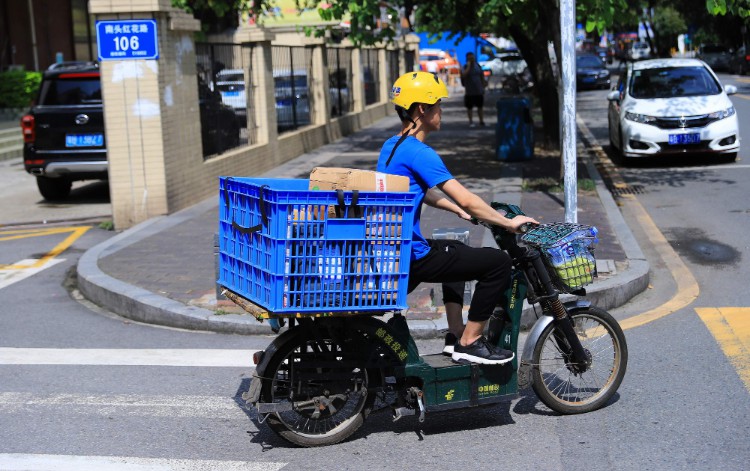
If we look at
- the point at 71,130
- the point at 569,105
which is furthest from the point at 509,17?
the point at 71,130

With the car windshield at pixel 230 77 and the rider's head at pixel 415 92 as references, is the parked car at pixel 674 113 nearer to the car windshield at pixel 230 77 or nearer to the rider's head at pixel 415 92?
the car windshield at pixel 230 77

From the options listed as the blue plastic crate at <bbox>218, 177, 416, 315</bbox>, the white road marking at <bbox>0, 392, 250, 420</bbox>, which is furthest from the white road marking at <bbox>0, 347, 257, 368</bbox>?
the blue plastic crate at <bbox>218, 177, 416, 315</bbox>

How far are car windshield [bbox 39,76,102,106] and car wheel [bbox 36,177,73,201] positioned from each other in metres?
1.28

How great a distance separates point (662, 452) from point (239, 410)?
238cm

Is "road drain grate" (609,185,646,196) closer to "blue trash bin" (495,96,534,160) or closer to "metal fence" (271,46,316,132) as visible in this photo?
"blue trash bin" (495,96,534,160)

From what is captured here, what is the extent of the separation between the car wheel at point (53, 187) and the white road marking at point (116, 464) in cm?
1100

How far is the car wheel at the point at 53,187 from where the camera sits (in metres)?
15.6

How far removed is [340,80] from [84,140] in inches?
449

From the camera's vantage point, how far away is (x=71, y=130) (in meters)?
14.6

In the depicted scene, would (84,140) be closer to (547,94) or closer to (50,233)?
(50,233)

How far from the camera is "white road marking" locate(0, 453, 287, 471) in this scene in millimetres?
4996

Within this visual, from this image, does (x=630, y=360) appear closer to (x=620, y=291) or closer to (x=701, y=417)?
(x=701, y=417)

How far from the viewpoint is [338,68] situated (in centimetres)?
2502

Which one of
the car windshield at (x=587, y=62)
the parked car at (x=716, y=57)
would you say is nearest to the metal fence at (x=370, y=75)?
the car windshield at (x=587, y=62)
